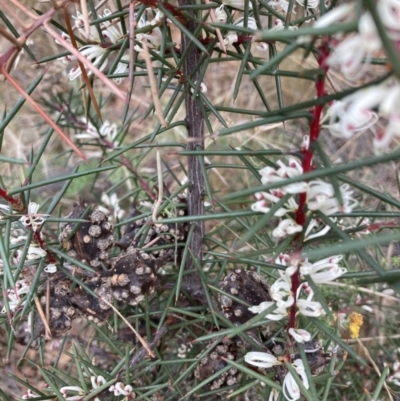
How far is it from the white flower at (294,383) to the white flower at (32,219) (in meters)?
0.35

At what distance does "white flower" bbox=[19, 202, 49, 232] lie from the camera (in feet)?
1.96

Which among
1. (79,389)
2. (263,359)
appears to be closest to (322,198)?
(263,359)

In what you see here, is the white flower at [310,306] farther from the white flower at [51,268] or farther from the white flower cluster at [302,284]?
the white flower at [51,268]

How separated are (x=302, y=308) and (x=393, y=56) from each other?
0.31 meters

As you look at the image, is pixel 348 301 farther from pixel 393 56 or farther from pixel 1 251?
pixel 393 56

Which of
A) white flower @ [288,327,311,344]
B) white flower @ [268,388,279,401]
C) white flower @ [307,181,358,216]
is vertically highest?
white flower @ [307,181,358,216]

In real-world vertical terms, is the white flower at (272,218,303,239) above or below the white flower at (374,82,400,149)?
below

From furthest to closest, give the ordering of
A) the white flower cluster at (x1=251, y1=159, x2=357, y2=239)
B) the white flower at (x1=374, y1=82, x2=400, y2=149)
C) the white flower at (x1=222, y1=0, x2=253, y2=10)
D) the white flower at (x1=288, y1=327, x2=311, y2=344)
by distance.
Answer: the white flower at (x1=222, y1=0, x2=253, y2=10)
the white flower at (x1=288, y1=327, x2=311, y2=344)
the white flower cluster at (x1=251, y1=159, x2=357, y2=239)
the white flower at (x1=374, y1=82, x2=400, y2=149)

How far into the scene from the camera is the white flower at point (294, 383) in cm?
50

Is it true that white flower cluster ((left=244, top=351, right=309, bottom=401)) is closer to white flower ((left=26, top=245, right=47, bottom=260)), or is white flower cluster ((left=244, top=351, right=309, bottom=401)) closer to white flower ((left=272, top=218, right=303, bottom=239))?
white flower ((left=272, top=218, right=303, bottom=239))

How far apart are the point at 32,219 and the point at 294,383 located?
0.38 metres

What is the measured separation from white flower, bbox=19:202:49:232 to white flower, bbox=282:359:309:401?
0.35 m

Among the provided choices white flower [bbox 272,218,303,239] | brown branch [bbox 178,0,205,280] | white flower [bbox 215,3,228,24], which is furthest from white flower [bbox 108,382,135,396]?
white flower [bbox 215,3,228,24]

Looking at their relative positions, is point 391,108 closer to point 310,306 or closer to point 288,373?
point 310,306
